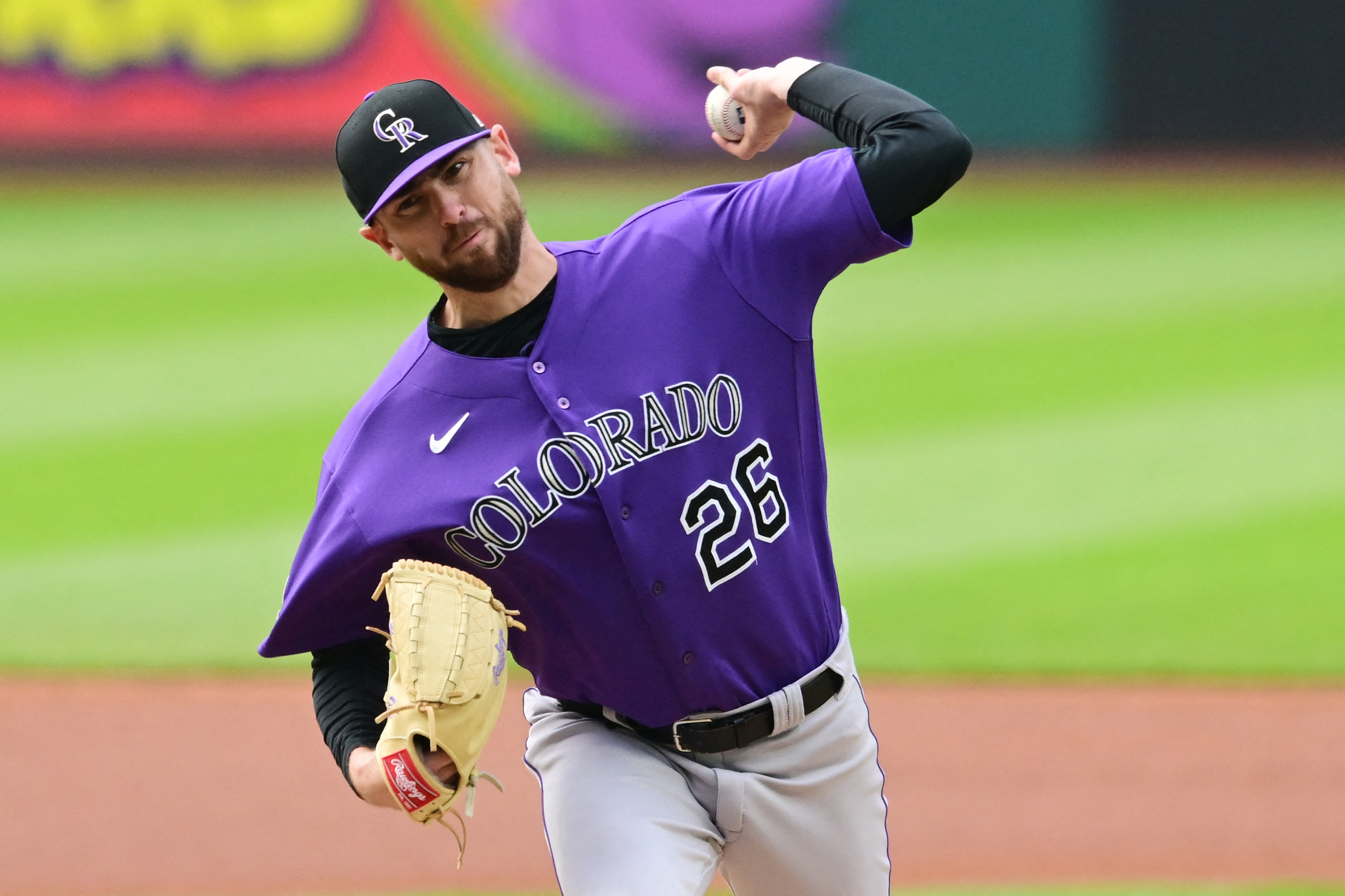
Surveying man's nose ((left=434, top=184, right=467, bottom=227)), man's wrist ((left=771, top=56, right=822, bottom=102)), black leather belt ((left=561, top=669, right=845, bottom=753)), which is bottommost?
black leather belt ((left=561, top=669, right=845, bottom=753))

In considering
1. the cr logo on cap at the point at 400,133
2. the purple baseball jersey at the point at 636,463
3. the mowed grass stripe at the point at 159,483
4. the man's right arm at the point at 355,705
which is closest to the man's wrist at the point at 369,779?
the man's right arm at the point at 355,705

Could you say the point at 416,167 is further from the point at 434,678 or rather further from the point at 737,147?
the point at 434,678

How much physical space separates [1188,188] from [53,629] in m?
10.4

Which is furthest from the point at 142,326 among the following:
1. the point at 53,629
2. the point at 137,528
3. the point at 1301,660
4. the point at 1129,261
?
the point at 1301,660

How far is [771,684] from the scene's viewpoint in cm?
342

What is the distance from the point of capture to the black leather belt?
3363 mm

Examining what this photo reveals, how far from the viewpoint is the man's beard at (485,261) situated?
3121 millimetres

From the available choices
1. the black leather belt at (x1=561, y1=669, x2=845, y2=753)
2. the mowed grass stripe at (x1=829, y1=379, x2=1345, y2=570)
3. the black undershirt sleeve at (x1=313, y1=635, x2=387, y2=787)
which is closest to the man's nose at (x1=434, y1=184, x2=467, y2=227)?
the black undershirt sleeve at (x1=313, y1=635, x2=387, y2=787)

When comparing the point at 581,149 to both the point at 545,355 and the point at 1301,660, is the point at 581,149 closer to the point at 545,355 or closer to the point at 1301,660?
the point at 1301,660

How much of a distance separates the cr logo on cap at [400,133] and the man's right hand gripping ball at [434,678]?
29.4 inches

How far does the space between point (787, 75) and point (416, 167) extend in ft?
2.55

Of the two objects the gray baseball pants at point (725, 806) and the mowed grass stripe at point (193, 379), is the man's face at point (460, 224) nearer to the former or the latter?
the gray baseball pants at point (725, 806)

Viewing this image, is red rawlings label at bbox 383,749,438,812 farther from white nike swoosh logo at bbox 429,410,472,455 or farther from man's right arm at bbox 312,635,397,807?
white nike swoosh logo at bbox 429,410,472,455

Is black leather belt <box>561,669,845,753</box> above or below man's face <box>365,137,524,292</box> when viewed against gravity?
below
